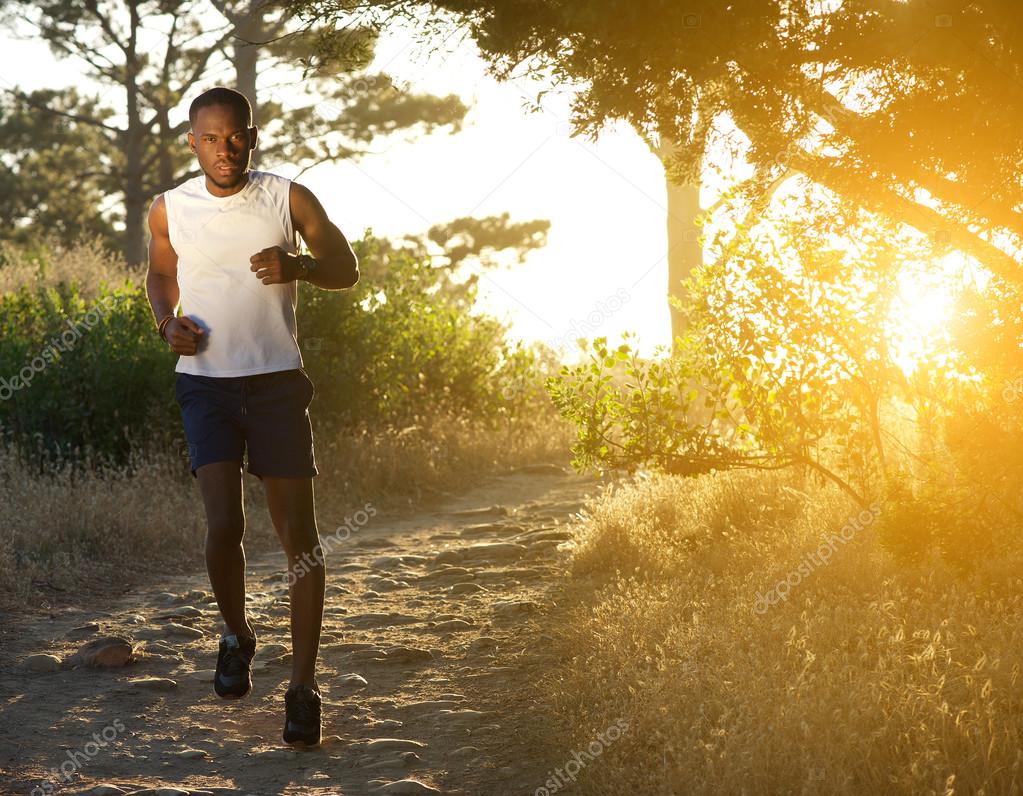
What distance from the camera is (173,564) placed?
883 centimetres

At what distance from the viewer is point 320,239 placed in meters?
4.56

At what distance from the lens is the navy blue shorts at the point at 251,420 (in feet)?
14.7

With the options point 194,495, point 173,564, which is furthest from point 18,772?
point 194,495

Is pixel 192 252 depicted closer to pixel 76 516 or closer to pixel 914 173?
pixel 914 173

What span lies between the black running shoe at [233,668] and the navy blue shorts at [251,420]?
→ 728 millimetres

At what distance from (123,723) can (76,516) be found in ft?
12.9

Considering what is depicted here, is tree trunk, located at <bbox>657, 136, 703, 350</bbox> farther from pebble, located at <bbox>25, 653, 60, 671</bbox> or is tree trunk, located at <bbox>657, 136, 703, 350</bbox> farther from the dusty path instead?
pebble, located at <bbox>25, 653, 60, 671</bbox>
